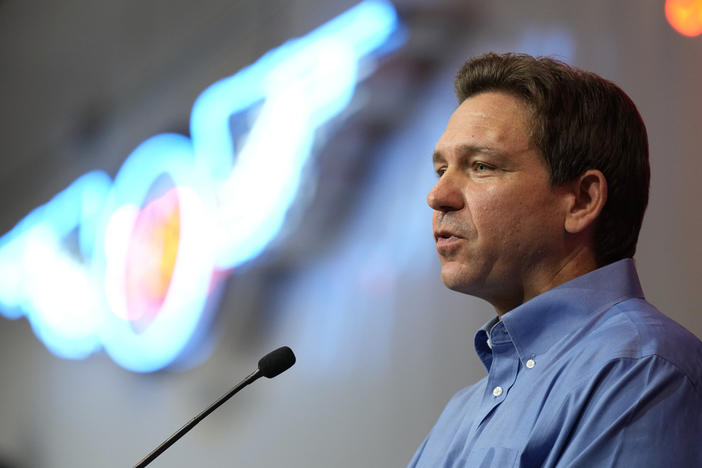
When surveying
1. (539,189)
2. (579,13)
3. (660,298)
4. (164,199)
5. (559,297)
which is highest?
(164,199)

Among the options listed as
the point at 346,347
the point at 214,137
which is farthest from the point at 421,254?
the point at 214,137

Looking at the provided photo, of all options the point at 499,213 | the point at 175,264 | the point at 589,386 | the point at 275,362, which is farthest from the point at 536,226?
the point at 175,264

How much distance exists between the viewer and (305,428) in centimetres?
209

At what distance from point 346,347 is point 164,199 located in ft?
2.74

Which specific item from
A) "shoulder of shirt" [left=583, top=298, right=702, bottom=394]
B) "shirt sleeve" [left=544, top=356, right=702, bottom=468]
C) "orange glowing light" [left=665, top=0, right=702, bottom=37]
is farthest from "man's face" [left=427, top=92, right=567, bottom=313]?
"orange glowing light" [left=665, top=0, right=702, bottom=37]

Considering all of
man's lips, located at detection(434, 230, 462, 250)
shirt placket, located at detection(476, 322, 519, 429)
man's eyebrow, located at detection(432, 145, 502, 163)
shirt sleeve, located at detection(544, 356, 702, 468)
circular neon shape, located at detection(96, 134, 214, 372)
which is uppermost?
circular neon shape, located at detection(96, 134, 214, 372)

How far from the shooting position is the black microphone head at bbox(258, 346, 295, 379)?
139 centimetres

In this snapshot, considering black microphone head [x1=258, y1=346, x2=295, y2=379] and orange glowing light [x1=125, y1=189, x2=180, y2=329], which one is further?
orange glowing light [x1=125, y1=189, x2=180, y2=329]

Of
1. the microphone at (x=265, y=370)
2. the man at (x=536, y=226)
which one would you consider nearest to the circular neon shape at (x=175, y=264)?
the microphone at (x=265, y=370)

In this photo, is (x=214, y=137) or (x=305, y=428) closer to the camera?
(x=305, y=428)

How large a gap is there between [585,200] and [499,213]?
14cm

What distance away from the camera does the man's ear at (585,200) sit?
1251mm

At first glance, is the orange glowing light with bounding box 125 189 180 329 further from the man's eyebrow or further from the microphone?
the man's eyebrow

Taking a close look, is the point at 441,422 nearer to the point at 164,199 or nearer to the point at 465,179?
the point at 465,179
